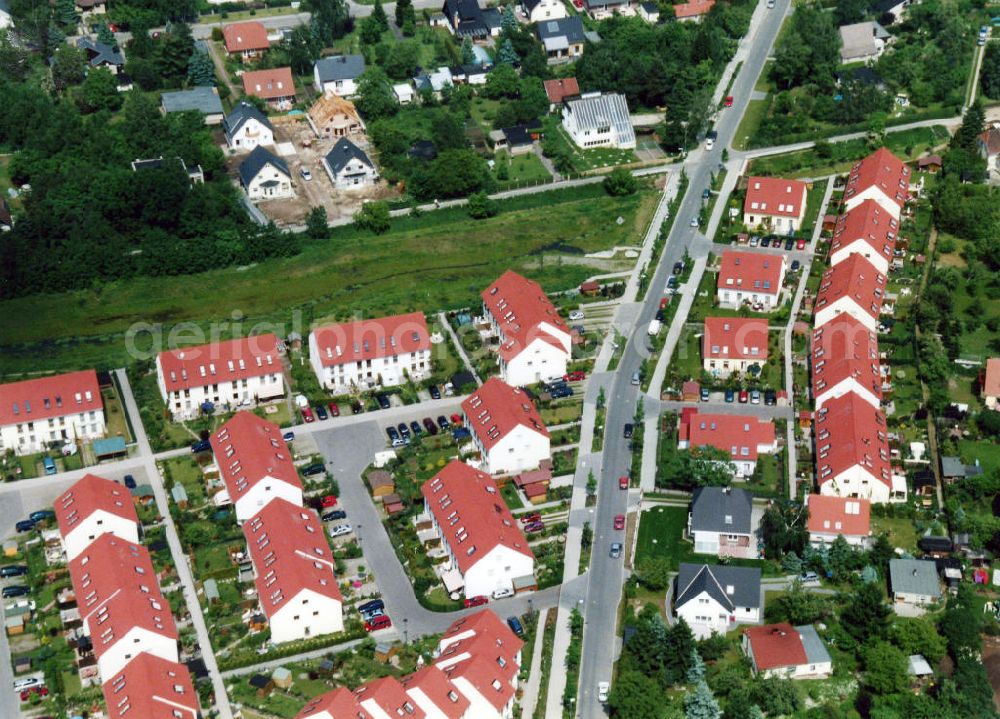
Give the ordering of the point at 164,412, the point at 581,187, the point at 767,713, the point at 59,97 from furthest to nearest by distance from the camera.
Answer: the point at 59,97 → the point at 581,187 → the point at 164,412 → the point at 767,713

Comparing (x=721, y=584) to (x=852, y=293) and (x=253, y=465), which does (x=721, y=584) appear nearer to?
(x=253, y=465)

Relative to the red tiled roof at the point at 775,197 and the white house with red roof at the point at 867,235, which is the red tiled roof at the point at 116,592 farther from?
the red tiled roof at the point at 775,197

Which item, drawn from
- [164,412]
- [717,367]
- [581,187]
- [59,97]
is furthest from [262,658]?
[59,97]

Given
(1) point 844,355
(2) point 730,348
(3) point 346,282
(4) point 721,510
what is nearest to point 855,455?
(4) point 721,510

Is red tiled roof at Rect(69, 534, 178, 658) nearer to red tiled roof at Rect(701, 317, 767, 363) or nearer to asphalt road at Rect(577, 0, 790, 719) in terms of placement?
asphalt road at Rect(577, 0, 790, 719)

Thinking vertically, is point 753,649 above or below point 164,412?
below

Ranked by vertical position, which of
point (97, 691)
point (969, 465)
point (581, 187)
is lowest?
point (97, 691)

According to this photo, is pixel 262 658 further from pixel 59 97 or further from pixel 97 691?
pixel 59 97
